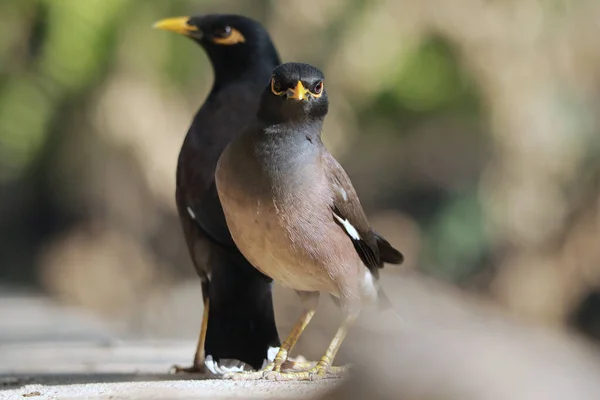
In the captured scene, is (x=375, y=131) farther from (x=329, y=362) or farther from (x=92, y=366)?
(x=329, y=362)

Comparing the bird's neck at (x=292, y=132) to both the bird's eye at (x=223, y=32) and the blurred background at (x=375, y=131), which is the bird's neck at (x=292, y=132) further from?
the blurred background at (x=375, y=131)

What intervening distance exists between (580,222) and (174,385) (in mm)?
7072

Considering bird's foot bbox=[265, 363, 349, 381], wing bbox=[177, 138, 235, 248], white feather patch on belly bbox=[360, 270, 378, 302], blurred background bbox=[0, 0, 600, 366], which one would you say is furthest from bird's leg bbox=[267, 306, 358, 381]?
blurred background bbox=[0, 0, 600, 366]

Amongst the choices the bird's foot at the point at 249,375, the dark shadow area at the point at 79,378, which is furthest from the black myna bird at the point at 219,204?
the bird's foot at the point at 249,375

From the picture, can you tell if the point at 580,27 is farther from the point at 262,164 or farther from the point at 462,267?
the point at 262,164

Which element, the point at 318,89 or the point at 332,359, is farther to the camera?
the point at 332,359

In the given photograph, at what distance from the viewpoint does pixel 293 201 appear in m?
3.25

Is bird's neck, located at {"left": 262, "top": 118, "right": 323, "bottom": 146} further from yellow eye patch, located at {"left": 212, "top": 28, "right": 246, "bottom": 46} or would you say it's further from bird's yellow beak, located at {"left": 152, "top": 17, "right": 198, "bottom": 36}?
bird's yellow beak, located at {"left": 152, "top": 17, "right": 198, "bottom": 36}

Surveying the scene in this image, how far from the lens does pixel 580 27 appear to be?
→ 10039 millimetres

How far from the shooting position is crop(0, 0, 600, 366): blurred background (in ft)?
31.8

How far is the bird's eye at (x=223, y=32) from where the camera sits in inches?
162

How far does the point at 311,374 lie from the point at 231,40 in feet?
4.87

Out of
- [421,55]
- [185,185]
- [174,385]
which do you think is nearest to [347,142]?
[421,55]

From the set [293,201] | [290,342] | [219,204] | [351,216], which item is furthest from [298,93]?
[290,342]
